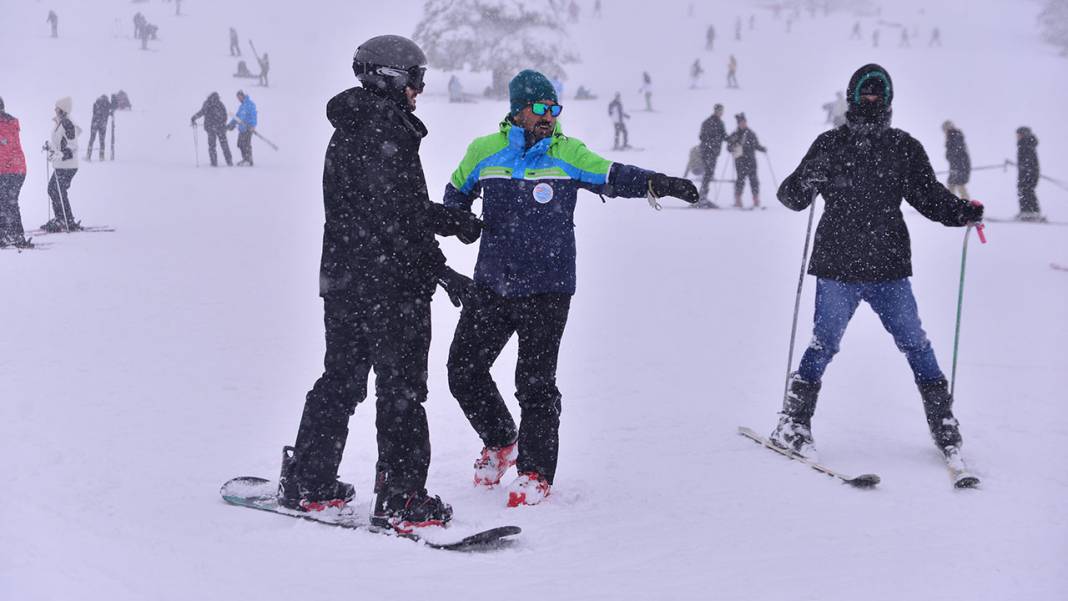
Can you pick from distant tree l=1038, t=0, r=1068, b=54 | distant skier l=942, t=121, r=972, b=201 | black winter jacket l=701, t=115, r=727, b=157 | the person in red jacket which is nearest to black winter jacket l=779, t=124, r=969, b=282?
the person in red jacket

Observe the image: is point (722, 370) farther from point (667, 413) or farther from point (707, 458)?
point (707, 458)

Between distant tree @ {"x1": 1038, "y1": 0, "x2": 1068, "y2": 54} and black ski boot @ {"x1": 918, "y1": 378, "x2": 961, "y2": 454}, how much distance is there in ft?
218

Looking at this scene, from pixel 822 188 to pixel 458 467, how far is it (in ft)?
7.28

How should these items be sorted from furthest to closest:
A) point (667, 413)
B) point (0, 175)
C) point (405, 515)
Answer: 1. point (0, 175)
2. point (667, 413)
3. point (405, 515)

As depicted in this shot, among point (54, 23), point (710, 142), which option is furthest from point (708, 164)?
point (54, 23)

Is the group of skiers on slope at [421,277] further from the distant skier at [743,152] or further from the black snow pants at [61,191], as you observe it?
the distant skier at [743,152]

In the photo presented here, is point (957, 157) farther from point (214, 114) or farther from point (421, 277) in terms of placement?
point (421, 277)

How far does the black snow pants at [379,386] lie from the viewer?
3.71 m

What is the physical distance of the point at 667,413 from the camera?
5.78m

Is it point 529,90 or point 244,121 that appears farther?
point 244,121

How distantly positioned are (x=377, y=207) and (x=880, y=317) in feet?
8.55

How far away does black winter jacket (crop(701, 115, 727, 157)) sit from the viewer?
18938mm

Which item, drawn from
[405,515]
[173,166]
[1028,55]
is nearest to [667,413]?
[405,515]

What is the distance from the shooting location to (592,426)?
18.2 ft
